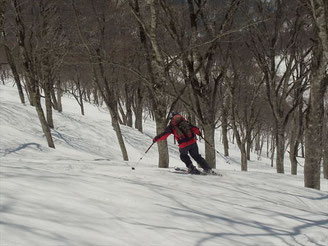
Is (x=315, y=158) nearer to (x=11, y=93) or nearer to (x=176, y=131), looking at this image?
(x=176, y=131)

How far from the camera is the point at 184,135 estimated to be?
723cm

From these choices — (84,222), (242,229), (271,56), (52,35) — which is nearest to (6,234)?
(84,222)

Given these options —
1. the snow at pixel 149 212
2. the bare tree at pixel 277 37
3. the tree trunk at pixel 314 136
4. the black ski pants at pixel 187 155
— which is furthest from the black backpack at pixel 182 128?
the bare tree at pixel 277 37

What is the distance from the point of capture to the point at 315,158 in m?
7.22

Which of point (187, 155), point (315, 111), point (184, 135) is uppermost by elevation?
point (315, 111)

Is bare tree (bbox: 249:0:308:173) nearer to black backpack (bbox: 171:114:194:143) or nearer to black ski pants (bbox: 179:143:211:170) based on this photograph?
black backpack (bbox: 171:114:194:143)

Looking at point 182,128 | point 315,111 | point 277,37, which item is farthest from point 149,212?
→ point 277,37

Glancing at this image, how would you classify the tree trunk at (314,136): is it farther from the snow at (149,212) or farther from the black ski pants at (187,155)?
the black ski pants at (187,155)

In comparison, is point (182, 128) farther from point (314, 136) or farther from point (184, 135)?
point (314, 136)

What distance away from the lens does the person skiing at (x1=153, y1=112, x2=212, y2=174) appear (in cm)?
701

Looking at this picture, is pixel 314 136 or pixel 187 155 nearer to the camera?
pixel 314 136

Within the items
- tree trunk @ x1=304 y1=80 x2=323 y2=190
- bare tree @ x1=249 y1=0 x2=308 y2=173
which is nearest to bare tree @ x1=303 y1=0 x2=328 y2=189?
tree trunk @ x1=304 y1=80 x2=323 y2=190

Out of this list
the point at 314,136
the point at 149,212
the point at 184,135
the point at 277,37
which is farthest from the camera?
the point at 277,37

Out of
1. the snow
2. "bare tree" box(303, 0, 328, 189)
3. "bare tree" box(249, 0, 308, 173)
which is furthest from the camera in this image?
"bare tree" box(249, 0, 308, 173)
